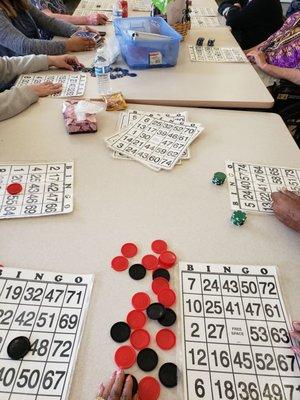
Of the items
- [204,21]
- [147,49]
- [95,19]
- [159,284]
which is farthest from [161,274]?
[204,21]

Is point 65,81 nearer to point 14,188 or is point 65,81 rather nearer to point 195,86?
point 195,86

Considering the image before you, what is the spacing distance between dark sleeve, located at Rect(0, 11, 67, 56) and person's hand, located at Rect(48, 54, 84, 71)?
0.56 feet

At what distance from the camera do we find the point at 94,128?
3.75 feet

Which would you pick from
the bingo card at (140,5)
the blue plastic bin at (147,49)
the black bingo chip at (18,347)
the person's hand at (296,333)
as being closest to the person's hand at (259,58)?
the blue plastic bin at (147,49)

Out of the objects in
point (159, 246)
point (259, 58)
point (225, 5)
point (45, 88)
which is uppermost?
point (225, 5)

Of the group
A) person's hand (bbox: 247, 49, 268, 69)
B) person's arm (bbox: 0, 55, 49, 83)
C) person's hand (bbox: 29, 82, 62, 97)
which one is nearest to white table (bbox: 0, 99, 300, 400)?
person's hand (bbox: 29, 82, 62, 97)

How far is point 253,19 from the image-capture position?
2.18 m

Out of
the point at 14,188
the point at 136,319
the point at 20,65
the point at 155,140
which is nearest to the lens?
the point at 136,319

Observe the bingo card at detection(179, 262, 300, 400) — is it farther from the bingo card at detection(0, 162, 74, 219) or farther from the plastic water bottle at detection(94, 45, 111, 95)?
the plastic water bottle at detection(94, 45, 111, 95)

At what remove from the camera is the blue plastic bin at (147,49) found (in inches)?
58.7

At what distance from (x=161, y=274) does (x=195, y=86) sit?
0.99 m

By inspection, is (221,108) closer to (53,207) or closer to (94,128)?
(94,128)

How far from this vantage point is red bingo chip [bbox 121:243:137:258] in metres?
0.76

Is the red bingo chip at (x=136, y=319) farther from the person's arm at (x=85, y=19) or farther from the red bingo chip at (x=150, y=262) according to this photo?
the person's arm at (x=85, y=19)
